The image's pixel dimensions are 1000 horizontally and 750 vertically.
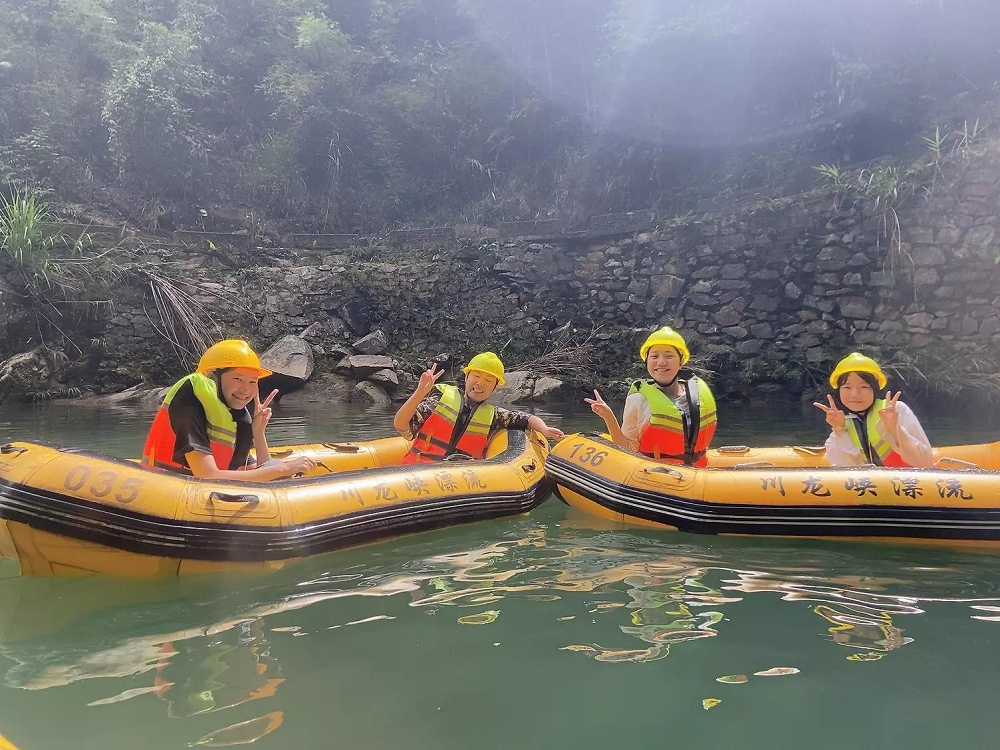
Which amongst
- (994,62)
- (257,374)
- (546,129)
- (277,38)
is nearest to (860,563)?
(257,374)

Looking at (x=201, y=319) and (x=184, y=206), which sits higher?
(x=184, y=206)

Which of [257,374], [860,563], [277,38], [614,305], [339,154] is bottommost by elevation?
[860,563]

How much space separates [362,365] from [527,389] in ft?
10.4

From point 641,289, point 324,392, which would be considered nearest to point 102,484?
point 324,392

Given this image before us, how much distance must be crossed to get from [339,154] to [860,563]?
17.3 m

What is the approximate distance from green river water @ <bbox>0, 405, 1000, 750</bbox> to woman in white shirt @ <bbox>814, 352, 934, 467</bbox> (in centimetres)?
83

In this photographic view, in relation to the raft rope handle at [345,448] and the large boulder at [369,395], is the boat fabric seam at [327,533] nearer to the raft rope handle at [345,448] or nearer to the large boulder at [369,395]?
the raft rope handle at [345,448]

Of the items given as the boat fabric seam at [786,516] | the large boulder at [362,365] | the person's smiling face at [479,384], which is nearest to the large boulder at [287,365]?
the large boulder at [362,365]

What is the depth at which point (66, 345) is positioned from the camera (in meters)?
12.8

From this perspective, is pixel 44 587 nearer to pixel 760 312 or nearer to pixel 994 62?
pixel 760 312

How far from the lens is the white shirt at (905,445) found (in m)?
4.43

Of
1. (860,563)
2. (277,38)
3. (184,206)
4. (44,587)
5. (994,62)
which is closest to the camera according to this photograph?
(44,587)

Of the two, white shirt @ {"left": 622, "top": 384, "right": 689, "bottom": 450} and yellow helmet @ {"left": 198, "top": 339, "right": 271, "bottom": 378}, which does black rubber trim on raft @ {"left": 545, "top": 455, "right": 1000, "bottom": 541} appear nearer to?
white shirt @ {"left": 622, "top": 384, "right": 689, "bottom": 450}

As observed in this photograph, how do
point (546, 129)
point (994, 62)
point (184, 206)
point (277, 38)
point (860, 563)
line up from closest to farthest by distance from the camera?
point (860, 563), point (994, 62), point (184, 206), point (546, 129), point (277, 38)
